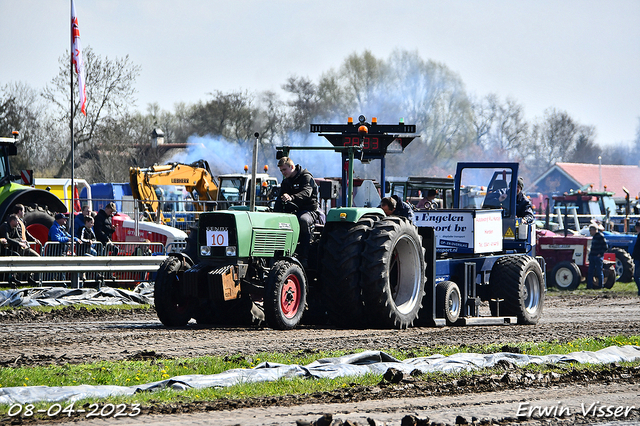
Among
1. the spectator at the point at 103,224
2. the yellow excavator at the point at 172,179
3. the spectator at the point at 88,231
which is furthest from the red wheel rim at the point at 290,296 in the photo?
the yellow excavator at the point at 172,179

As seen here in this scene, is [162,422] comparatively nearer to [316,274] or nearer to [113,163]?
[316,274]

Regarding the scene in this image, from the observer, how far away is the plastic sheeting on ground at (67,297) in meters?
13.7

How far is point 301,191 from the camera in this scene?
10.8 meters

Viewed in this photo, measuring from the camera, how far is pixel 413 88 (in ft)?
155

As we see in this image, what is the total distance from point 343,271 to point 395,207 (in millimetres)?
1896

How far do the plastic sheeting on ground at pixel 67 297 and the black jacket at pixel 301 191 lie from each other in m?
4.94

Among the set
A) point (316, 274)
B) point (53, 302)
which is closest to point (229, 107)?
point (53, 302)

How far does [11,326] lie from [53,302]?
3.06 meters

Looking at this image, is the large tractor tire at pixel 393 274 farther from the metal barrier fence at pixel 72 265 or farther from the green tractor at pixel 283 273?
the metal barrier fence at pixel 72 265

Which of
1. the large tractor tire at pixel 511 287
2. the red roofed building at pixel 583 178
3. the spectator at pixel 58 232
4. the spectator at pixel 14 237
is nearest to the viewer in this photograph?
the large tractor tire at pixel 511 287

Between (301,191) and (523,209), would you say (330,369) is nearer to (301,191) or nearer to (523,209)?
(301,191)

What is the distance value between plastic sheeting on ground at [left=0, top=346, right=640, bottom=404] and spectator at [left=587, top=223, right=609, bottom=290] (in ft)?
47.8

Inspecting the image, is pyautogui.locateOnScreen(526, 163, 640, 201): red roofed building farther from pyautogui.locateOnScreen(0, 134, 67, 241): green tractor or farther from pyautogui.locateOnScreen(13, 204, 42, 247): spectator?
pyautogui.locateOnScreen(13, 204, 42, 247): spectator

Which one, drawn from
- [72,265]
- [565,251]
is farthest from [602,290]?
[72,265]
